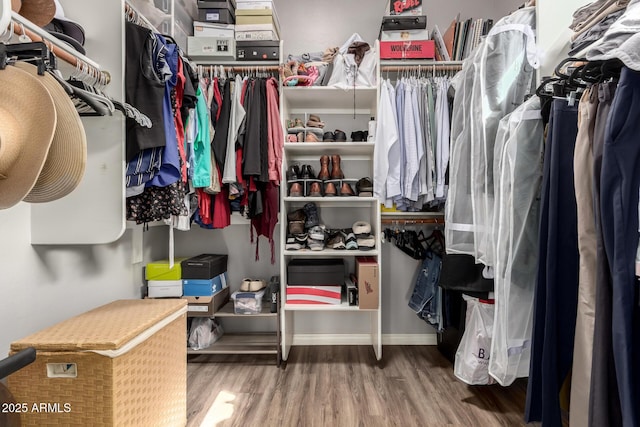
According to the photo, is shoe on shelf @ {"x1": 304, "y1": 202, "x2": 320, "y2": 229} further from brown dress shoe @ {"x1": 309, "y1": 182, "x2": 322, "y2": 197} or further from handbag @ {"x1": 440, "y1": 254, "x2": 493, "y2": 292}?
handbag @ {"x1": 440, "y1": 254, "x2": 493, "y2": 292}

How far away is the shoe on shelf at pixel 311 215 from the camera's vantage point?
2213 millimetres

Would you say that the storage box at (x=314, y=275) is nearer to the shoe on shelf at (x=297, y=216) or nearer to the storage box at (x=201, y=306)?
the shoe on shelf at (x=297, y=216)

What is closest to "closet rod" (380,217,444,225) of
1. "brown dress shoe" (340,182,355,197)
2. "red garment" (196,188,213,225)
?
"brown dress shoe" (340,182,355,197)

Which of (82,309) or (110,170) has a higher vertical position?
(110,170)

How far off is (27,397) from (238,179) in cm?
129

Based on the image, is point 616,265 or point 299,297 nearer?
point 616,265

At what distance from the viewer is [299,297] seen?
2.08m

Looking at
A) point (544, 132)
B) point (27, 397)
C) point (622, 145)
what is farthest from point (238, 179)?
point (622, 145)

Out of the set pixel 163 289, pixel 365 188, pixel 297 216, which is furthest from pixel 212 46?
pixel 163 289

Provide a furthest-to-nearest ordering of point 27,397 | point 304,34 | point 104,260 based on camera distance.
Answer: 1. point 304,34
2. point 104,260
3. point 27,397

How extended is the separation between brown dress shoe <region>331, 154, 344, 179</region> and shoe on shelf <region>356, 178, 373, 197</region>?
146mm

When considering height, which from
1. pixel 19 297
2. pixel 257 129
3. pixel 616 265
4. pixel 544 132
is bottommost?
pixel 19 297

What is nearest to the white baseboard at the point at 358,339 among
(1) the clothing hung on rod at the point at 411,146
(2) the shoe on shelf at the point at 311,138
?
(1) the clothing hung on rod at the point at 411,146

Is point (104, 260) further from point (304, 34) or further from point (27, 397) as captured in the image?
point (304, 34)
